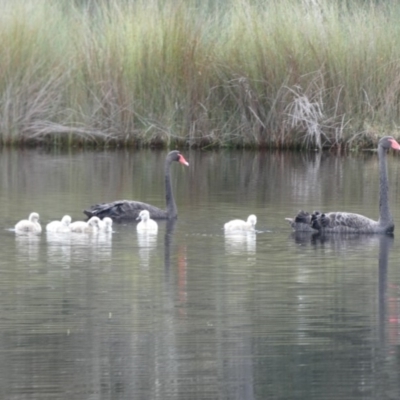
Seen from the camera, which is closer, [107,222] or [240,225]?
[240,225]

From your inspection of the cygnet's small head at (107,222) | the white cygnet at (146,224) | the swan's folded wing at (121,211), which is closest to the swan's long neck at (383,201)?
the white cygnet at (146,224)

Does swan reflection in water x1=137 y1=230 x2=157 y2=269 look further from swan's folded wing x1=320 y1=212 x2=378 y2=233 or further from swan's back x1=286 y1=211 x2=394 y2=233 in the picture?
swan's folded wing x1=320 y1=212 x2=378 y2=233

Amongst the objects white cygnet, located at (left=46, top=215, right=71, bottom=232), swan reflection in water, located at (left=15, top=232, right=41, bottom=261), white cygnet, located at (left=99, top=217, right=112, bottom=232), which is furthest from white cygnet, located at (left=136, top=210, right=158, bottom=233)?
swan reflection in water, located at (left=15, top=232, right=41, bottom=261)

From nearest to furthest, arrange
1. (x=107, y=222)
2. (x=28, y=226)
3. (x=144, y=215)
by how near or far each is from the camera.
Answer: (x=28, y=226), (x=107, y=222), (x=144, y=215)

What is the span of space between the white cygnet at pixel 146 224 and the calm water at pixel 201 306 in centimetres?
18

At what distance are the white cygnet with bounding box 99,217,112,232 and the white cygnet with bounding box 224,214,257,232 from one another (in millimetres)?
1244

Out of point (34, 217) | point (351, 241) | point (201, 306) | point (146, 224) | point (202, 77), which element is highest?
point (202, 77)

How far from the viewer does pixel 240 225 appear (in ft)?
50.8

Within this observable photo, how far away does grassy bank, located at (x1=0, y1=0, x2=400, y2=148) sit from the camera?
25.2m

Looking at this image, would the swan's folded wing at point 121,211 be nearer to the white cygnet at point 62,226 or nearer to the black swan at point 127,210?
the black swan at point 127,210

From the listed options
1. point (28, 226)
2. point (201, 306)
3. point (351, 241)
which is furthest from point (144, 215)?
point (201, 306)

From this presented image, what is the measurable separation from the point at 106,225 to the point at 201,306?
460 cm

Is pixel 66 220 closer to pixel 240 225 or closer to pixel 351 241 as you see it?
pixel 240 225

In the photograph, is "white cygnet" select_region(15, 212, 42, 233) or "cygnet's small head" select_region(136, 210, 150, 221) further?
"cygnet's small head" select_region(136, 210, 150, 221)
